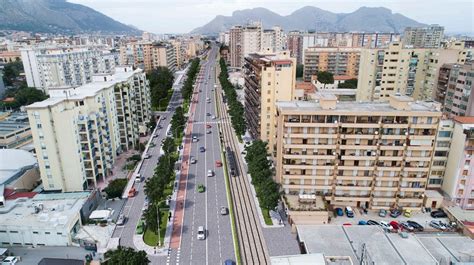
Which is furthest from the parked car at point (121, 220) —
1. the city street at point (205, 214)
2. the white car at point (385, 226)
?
the white car at point (385, 226)

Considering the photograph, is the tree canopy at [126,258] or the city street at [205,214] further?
the city street at [205,214]

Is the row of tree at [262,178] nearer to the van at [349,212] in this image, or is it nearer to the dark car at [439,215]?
the van at [349,212]

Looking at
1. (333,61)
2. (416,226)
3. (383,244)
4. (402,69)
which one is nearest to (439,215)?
(416,226)

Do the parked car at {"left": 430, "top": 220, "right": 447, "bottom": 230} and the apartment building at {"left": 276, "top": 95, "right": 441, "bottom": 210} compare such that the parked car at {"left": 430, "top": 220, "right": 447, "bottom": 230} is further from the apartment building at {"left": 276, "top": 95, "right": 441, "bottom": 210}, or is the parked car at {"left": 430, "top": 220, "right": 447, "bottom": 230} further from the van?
the van

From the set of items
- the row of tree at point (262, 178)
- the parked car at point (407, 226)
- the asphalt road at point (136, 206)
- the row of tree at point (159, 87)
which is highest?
the row of tree at point (159, 87)

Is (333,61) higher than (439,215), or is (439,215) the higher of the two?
(333,61)

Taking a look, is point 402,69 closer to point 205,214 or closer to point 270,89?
point 270,89
